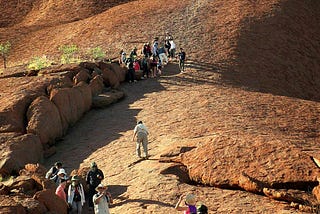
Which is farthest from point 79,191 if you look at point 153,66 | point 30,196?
point 153,66

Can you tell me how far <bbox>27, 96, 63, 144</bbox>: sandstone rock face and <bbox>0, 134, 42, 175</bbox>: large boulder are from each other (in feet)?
2.65

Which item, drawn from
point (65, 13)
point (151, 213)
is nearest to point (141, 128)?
point (151, 213)

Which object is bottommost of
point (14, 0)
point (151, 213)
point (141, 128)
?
point (151, 213)

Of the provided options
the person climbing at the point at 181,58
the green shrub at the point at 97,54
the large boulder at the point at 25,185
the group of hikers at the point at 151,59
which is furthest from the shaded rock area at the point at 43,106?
the green shrub at the point at 97,54

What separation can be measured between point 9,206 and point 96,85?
14016 mm

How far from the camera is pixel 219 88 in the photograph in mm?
26344

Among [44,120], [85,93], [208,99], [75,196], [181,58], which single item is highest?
[181,58]

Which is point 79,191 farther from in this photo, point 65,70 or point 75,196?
point 65,70

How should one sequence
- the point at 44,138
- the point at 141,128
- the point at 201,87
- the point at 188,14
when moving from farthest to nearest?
1. the point at 188,14
2. the point at 201,87
3. the point at 44,138
4. the point at 141,128

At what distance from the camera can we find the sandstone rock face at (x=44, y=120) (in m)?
19.7

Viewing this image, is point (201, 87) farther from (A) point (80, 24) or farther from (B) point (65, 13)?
(B) point (65, 13)

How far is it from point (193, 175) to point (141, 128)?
11.8 ft

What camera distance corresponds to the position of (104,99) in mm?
24250

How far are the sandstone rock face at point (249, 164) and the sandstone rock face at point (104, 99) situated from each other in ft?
31.4
